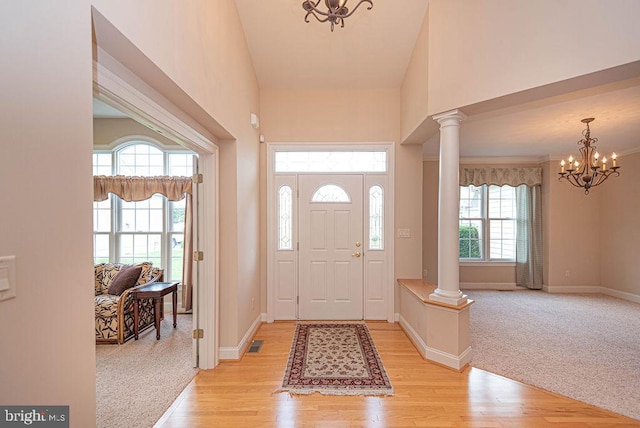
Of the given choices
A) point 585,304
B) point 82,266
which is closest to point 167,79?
point 82,266

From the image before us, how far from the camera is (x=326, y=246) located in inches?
164

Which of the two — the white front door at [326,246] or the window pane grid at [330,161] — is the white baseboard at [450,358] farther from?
the window pane grid at [330,161]

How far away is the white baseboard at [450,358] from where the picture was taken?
2805 millimetres

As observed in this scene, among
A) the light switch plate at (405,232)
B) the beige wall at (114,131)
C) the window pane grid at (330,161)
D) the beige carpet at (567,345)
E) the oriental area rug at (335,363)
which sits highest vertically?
the beige wall at (114,131)

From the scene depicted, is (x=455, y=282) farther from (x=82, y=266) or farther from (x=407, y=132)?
(x=82, y=266)

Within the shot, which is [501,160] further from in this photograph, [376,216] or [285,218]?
[285,218]

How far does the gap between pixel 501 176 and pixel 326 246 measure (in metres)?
4.27

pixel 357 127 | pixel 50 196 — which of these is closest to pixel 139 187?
pixel 357 127

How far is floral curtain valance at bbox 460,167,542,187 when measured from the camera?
5895 millimetres

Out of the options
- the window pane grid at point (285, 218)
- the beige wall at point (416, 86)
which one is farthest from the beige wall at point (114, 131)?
the beige wall at point (416, 86)

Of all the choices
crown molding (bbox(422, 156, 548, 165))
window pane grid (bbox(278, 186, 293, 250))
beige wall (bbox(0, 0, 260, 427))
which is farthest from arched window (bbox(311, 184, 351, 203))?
crown molding (bbox(422, 156, 548, 165))

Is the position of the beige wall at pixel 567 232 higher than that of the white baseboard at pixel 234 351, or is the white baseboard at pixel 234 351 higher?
the beige wall at pixel 567 232

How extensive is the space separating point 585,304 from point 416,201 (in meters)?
3.78

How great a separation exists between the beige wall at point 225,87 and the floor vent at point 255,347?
22 centimetres
